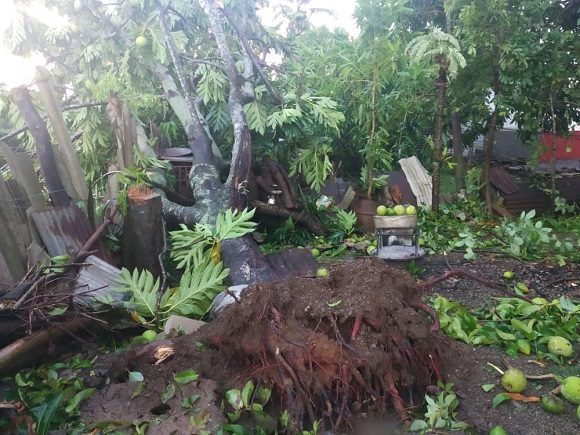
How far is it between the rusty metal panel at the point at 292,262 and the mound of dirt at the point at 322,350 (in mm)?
1761

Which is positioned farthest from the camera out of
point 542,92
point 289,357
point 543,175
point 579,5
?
point 543,175

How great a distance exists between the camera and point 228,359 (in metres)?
2.12

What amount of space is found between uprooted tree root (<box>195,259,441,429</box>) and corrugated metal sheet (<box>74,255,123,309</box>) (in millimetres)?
884

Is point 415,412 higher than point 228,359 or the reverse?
the reverse

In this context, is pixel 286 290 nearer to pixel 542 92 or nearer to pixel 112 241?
pixel 112 241

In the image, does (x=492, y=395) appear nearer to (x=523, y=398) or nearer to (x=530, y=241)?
(x=523, y=398)

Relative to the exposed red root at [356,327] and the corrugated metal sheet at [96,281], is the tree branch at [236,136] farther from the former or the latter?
the exposed red root at [356,327]

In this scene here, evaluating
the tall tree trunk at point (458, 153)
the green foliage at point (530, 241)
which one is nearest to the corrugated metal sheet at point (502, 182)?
the tall tree trunk at point (458, 153)

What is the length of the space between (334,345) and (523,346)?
1131mm

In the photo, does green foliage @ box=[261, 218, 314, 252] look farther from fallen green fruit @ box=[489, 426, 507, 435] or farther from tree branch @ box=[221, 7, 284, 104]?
fallen green fruit @ box=[489, 426, 507, 435]

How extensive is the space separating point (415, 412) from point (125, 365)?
4.29 ft

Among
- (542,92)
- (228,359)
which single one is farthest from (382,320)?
(542,92)

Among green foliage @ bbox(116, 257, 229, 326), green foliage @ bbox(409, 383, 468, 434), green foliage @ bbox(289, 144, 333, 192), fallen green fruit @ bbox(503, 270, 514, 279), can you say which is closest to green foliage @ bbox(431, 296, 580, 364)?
green foliage @ bbox(409, 383, 468, 434)

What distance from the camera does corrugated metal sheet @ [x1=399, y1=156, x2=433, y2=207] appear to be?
7.87 m
